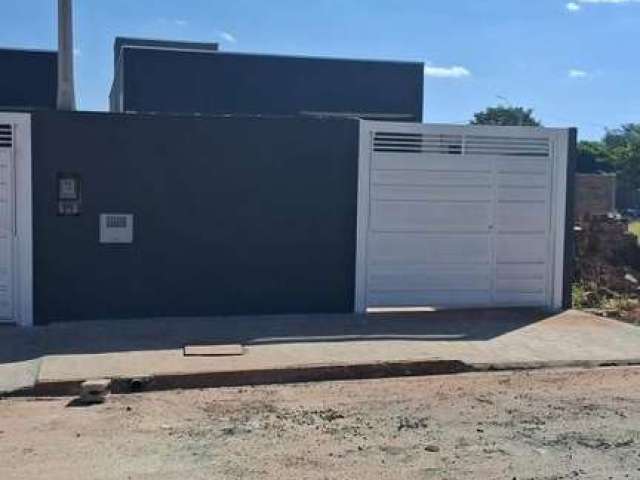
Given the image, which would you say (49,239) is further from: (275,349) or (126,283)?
(275,349)

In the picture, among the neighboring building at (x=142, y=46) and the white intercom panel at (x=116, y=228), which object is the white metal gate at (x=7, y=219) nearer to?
the white intercom panel at (x=116, y=228)

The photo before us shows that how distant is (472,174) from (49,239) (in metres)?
5.87

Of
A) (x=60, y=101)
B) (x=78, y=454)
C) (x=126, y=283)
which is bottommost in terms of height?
(x=78, y=454)

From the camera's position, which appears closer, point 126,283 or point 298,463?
point 298,463

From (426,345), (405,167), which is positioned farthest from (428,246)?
(426,345)

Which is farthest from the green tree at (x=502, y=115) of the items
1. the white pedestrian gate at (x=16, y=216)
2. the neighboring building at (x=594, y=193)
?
the white pedestrian gate at (x=16, y=216)

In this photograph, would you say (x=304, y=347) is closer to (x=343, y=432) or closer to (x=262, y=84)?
(x=343, y=432)

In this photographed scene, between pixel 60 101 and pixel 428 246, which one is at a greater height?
pixel 60 101

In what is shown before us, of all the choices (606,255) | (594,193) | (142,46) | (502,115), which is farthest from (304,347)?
(502,115)

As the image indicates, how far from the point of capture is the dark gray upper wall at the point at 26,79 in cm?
2406

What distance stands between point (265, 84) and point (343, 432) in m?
A: 19.0

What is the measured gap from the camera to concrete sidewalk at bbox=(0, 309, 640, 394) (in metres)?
8.77

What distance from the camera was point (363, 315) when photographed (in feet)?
39.9

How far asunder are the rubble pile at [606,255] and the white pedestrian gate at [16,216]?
1013 centimetres
